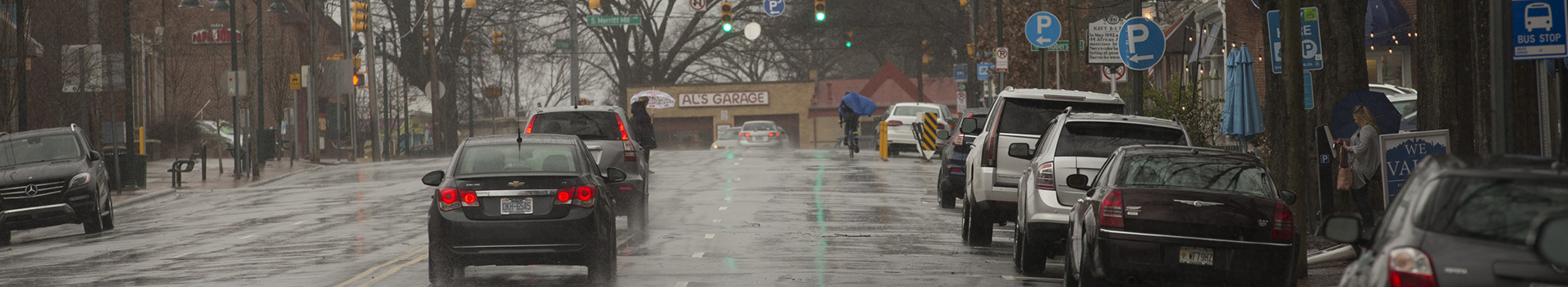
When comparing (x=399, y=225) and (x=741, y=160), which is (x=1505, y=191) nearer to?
(x=399, y=225)

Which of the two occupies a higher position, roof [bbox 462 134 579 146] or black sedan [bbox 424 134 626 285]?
roof [bbox 462 134 579 146]

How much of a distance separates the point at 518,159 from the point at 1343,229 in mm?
7342

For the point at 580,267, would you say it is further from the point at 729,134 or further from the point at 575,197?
the point at 729,134

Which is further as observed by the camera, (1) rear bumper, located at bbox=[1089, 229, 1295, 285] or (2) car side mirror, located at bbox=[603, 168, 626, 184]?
(2) car side mirror, located at bbox=[603, 168, 626, 184]

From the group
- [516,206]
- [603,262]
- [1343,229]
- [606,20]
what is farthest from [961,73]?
[1343,229]

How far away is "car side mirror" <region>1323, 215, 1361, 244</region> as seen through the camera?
6926 mm

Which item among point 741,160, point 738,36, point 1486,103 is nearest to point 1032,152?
point 1486,103

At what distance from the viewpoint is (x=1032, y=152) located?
47.8 ft

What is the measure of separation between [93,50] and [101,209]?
1429 centimetres

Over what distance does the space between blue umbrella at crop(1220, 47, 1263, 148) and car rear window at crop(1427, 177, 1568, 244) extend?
15.6 meters

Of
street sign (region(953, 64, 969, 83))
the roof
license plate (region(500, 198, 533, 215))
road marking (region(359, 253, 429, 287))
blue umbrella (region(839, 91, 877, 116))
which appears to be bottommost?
road marking (region(359, 253, 429, 287))

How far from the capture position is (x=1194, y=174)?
10.6m

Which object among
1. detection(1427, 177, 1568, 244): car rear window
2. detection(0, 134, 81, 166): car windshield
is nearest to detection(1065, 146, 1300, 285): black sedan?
detection(1427, 177, 1568, 244): car rear window

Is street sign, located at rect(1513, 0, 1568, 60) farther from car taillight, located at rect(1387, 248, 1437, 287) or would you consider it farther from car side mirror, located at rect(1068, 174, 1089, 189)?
car taillight, located at rect(1387, 248, 1437, 287)
